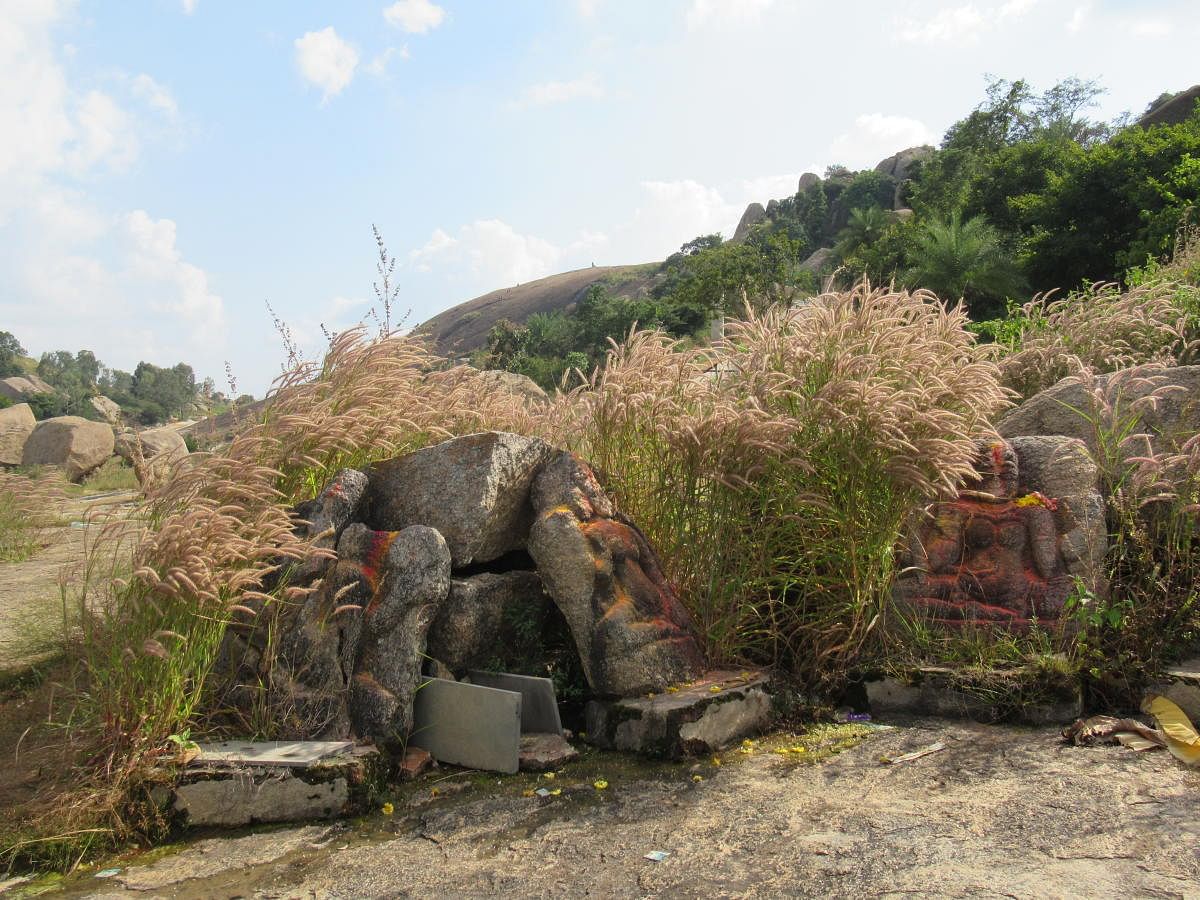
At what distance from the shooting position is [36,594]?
5555 millimetres

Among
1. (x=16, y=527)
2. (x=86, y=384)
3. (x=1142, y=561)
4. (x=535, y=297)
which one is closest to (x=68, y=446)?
(x=16, y=527)

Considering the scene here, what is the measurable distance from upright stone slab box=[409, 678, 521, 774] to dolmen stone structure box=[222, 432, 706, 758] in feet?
0.44

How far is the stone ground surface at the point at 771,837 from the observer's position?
2760mm

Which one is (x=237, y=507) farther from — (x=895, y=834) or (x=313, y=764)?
(x=895, y=834)

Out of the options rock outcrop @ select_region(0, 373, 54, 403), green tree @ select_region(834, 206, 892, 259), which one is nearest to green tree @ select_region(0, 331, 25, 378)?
rock outcrop @ select_region(0, 373, 54, 403)

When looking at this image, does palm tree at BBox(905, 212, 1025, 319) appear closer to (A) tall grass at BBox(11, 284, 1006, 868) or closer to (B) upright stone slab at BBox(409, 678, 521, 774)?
(A) tall grass at BBox(11, 284, 1006, 868)

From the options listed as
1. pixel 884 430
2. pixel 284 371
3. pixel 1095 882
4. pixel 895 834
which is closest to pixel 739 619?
pixel 884 430

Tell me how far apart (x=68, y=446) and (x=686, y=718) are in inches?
873

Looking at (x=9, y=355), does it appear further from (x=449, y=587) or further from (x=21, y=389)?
(x=449, y=587)

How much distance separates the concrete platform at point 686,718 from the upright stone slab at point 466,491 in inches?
38.6

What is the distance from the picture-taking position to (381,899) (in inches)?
113

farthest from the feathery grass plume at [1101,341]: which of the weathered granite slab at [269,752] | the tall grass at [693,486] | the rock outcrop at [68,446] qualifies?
the rock outcrop at [68,446]

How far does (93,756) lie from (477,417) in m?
2.94

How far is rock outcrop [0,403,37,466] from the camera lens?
2292 cm
